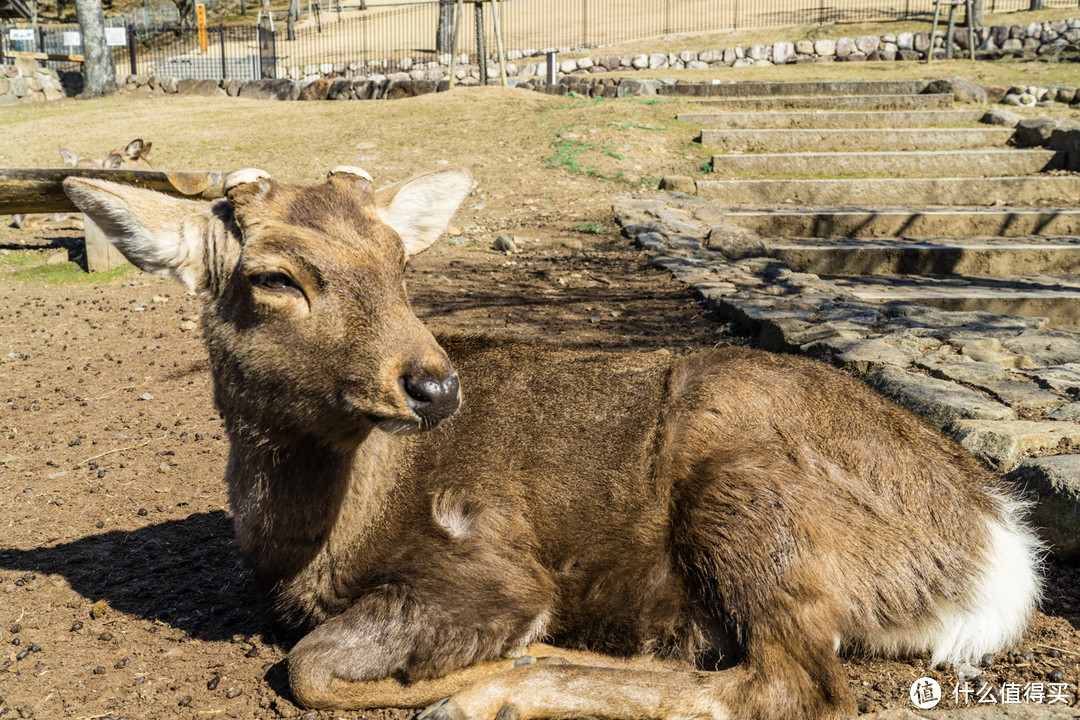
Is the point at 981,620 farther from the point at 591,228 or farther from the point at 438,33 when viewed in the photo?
the point at 438,33

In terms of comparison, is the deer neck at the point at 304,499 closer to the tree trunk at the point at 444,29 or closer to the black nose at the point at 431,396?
the black nose at the point at 431,396

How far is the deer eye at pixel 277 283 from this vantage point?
3.15 m

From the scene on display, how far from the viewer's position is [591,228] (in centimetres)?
1113

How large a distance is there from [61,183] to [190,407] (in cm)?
319

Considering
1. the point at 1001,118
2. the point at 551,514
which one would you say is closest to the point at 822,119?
the point at 1001,118

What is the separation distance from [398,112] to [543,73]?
1238cm

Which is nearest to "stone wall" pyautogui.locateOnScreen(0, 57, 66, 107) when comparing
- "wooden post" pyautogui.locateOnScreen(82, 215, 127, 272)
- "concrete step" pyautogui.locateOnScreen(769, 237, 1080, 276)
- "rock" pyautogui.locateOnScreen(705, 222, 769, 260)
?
"wooden post" pyautogui.locateOnScreen(82, 215, 127, 272)

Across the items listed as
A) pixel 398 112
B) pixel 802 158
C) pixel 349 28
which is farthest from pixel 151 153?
pixel 349 28

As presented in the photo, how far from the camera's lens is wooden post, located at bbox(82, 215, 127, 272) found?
10.3 m

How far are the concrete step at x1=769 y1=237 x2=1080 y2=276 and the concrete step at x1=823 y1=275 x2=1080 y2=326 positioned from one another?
7.3 inches

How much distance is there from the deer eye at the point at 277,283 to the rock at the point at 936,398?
10.5ft

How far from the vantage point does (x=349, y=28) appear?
43.5 m

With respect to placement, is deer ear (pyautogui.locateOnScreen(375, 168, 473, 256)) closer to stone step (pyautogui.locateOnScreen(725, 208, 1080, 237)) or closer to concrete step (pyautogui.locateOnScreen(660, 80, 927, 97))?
stone step (pyautogui.locateOnScreen(725, 208, 1080, 237))

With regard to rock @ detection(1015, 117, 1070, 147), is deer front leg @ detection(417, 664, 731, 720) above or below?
below
